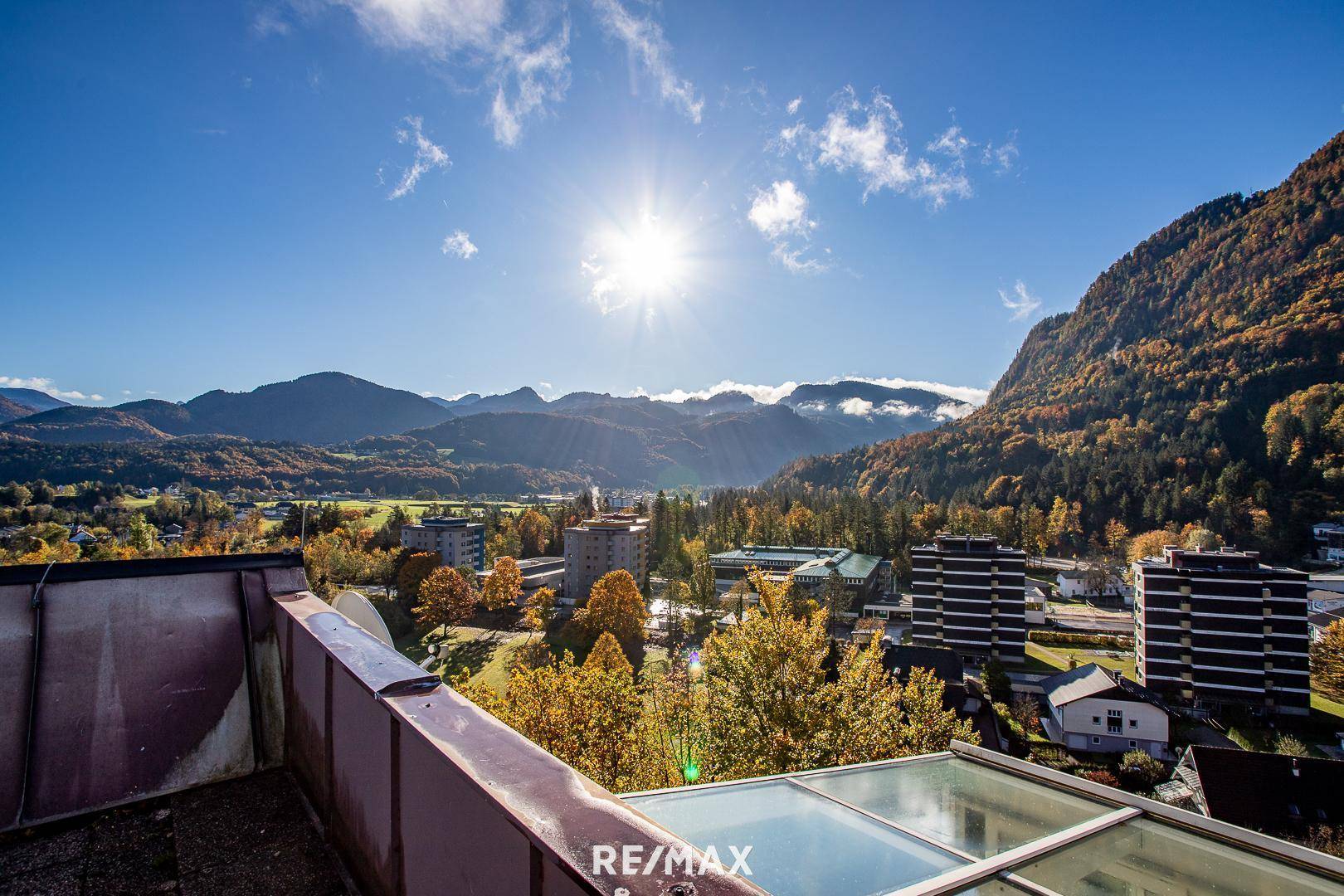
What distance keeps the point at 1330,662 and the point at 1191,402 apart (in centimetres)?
9320

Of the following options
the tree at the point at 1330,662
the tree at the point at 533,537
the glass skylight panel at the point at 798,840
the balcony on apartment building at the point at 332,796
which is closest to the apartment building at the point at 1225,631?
the tree at the point at 1330,662

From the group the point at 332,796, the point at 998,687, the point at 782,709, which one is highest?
the point at 332,796

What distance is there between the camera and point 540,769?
1.49 meters

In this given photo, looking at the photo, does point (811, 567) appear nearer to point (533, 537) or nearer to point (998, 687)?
point (998, 687)

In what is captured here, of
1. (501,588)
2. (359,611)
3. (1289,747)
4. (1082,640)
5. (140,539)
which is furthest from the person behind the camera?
(501,588)

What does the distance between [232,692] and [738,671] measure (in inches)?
258

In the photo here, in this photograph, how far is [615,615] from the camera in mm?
37344

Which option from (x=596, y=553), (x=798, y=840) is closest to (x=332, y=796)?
(x=798, y=840)

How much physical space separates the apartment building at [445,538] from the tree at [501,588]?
48.9ft

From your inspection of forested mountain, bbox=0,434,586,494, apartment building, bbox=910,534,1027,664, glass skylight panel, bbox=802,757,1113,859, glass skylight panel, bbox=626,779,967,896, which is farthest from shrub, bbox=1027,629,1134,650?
forested mountain, bbox=0,434,586,494

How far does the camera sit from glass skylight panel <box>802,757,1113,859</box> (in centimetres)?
305

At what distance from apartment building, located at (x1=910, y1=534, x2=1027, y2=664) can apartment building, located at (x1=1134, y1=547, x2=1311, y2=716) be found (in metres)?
6.54

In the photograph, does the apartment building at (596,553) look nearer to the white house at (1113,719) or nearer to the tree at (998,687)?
the tree at (998,687)

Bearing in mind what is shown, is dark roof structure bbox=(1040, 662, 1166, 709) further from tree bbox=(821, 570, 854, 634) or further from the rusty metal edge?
the rusty metal edge
